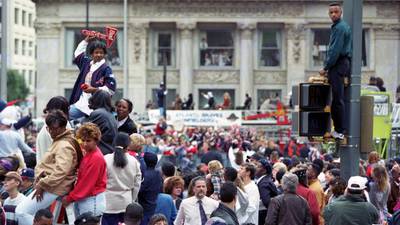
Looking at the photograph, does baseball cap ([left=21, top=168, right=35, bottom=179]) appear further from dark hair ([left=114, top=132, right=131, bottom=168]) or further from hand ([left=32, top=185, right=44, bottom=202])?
hand ([left=32, top=185, right=44, bottom=202])

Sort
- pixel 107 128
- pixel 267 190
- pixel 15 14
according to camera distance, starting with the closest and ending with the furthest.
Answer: pixel 107 128, pixel 267 190, pixel 15 14

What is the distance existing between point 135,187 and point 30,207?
1703mm

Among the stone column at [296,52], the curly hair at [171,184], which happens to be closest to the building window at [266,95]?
the stone column at [296,52]

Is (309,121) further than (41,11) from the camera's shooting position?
No

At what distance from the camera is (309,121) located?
44.4 ft

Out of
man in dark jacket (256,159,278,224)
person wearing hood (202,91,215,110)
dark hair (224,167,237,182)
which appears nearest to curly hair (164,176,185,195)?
dark hair (224,167,237,182)

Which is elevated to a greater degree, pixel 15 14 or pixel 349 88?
pixel 15 14

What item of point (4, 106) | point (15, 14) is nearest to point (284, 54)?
point (15, 14)

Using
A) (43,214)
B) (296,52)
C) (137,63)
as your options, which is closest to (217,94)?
(137,63)

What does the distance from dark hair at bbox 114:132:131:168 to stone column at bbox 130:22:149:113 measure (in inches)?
1932

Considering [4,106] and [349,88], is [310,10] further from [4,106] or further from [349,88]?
[349,88]

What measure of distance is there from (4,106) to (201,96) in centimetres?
4365

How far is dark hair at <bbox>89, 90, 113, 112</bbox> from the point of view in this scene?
1356cm

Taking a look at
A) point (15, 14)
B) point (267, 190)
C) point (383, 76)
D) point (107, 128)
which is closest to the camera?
point (107, 128)
